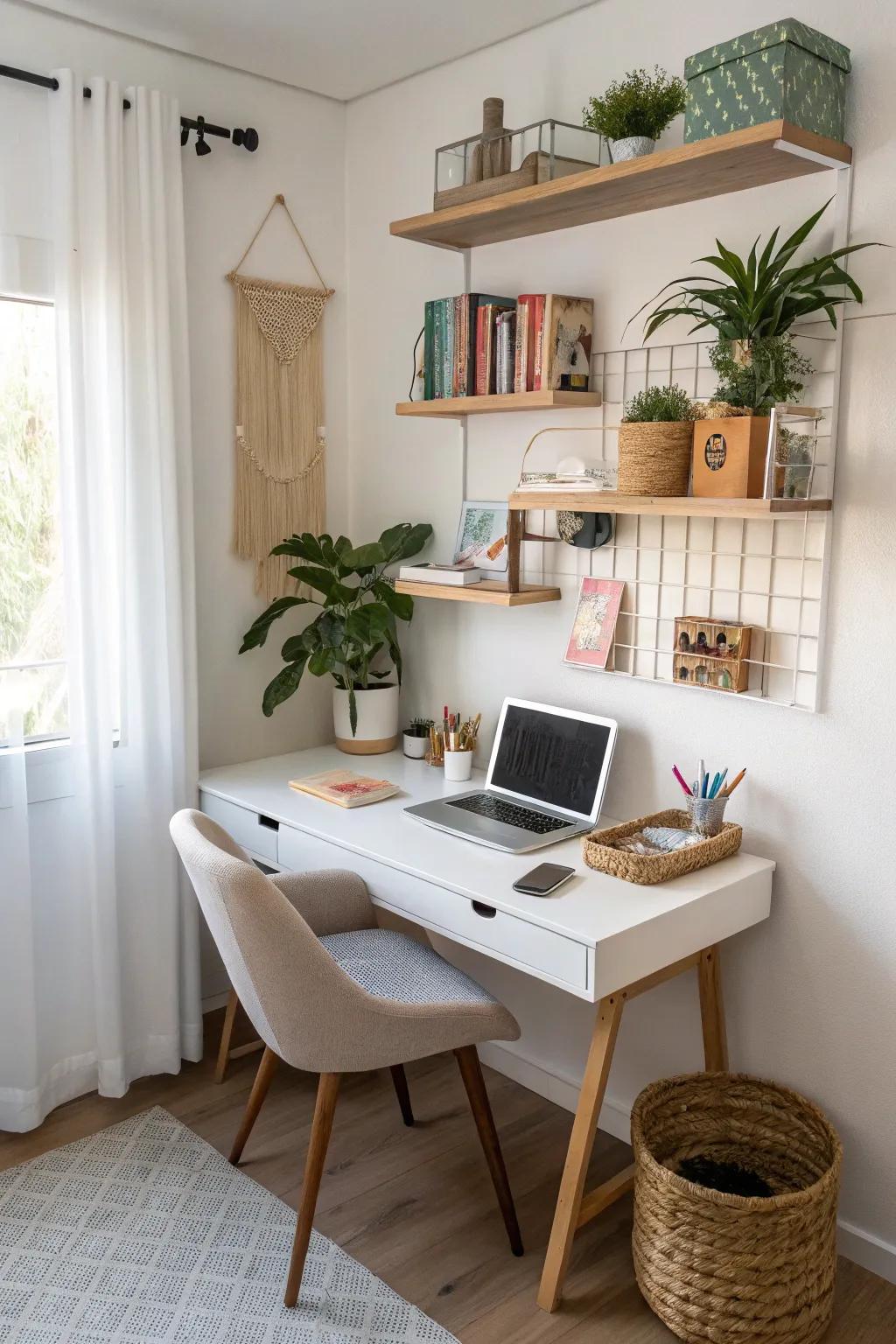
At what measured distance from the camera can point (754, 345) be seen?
1940mm

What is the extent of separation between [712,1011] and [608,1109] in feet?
1.65

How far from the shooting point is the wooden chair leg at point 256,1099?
→ 2309mm

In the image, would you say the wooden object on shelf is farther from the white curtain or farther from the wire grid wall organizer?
the white curtain

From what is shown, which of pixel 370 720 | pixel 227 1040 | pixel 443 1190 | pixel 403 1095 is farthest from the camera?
pixel 370 720

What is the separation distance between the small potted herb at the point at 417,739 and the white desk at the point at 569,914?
417 millimetres

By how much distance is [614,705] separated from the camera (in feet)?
8.16

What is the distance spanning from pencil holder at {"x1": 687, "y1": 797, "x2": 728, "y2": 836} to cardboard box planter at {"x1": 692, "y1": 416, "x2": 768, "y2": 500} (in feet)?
Answer: 2.01

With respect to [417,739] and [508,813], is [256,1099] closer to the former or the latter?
[508,813]

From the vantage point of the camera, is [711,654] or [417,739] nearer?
[711,654]

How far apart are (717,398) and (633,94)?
621mm

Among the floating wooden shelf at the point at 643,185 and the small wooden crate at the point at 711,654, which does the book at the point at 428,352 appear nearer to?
the floating wooden shelf at the point at 643,185

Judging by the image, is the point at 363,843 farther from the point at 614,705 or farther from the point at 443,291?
the point at 443,291

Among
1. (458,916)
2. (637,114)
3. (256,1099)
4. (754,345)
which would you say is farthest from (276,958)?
(637,114)

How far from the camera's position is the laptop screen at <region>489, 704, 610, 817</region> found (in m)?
2.42
